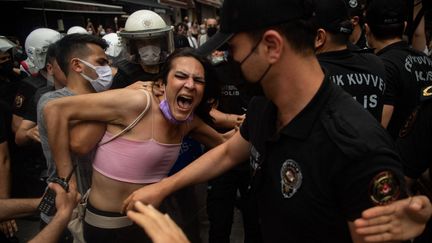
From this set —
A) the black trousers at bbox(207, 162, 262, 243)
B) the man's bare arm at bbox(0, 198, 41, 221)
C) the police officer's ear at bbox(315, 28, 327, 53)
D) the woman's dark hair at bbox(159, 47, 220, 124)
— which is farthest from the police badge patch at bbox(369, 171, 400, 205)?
the black trousers at bbox(207, 162, 262, 243)

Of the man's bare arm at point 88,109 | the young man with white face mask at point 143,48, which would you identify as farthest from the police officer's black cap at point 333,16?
the young man with white face mask at point 143,48

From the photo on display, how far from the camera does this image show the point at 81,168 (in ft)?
8.30

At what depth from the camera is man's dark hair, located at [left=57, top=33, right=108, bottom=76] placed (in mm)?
2695

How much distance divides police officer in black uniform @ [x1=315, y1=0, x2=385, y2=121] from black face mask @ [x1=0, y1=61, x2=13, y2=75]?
344cm

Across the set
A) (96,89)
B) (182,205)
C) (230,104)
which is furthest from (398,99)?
(96,89)

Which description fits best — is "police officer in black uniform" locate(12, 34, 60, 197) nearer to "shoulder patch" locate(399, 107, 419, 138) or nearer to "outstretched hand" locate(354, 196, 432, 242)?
"shoulder patch" locate(399, 107, 419, 138)

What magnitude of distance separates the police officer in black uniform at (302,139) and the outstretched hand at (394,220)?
6cm

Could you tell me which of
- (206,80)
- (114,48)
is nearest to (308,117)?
(206,80)

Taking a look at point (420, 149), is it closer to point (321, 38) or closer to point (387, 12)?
point (321, 38)

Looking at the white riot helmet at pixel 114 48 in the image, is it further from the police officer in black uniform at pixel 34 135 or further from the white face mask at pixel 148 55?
the police officer in black uniform at pixel 34 135

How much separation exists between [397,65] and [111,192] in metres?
2.19

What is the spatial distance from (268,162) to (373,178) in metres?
0.42

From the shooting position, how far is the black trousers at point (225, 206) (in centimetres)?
331

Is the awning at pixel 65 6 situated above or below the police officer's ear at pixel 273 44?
below
